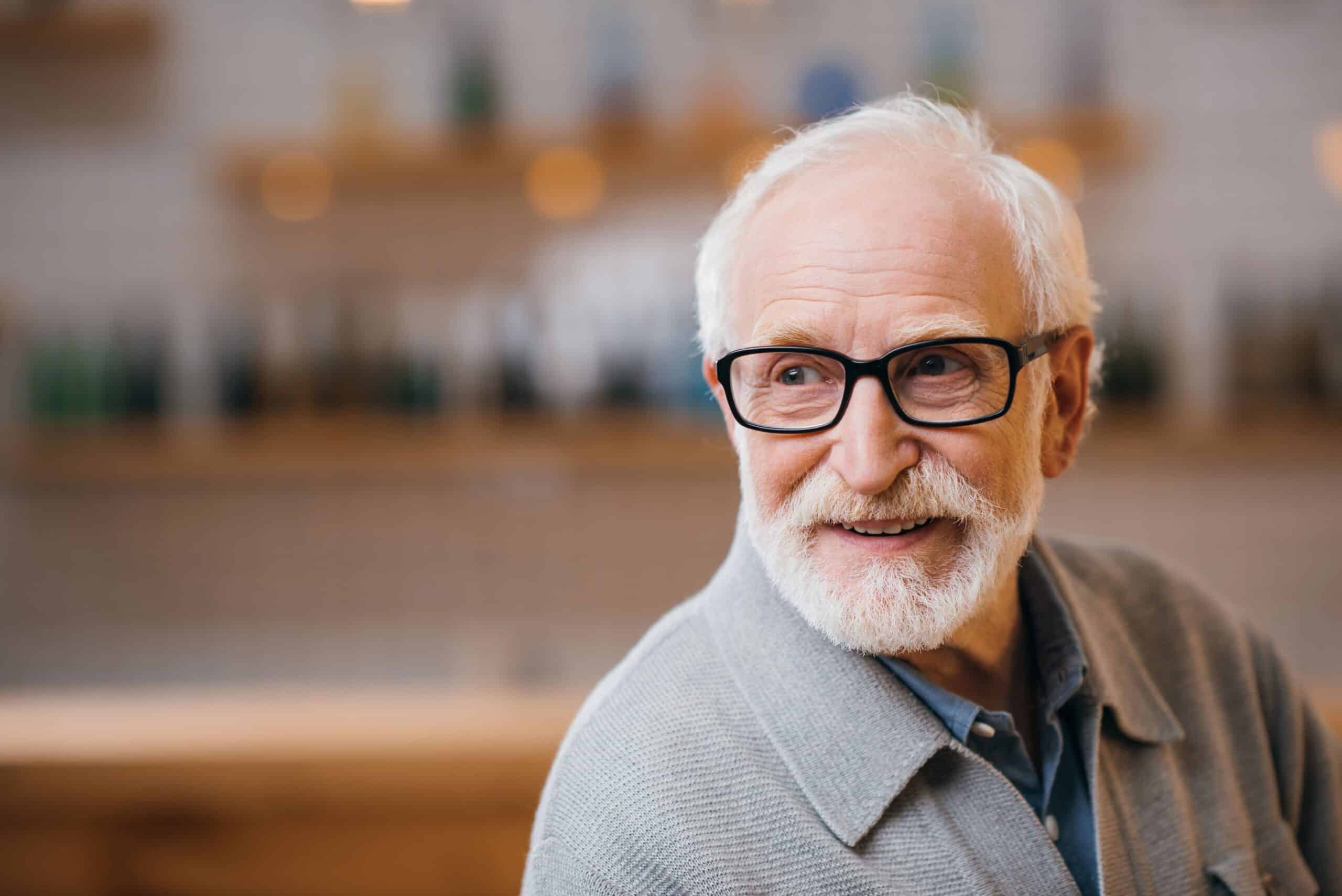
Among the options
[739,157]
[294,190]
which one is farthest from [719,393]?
[294,190]

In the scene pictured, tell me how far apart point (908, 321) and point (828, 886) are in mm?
429

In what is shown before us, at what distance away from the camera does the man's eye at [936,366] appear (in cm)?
91

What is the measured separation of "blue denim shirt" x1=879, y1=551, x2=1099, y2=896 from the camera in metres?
0.95

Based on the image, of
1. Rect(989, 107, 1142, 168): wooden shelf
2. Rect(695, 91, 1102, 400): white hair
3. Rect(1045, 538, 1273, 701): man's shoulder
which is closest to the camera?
Rect(695, 91, 1102, 400): white hair

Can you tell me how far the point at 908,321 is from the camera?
88cm

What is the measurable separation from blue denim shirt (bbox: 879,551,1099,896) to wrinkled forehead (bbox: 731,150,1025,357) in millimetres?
289

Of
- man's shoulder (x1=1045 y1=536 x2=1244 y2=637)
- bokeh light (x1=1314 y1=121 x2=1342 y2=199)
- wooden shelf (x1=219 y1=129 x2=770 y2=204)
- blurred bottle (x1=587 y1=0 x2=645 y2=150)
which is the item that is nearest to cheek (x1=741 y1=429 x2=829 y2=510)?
man's shoulder (x1=1045 y1=536 x2=1244 y2=637)

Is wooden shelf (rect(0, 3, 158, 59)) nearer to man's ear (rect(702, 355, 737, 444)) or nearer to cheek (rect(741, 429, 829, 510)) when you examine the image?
man's ear (rect(702, 355, 737, 444))

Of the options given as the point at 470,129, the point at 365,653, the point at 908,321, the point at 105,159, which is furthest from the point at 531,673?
the point at 908,321

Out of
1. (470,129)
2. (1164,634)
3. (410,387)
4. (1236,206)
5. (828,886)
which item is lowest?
(828,886)

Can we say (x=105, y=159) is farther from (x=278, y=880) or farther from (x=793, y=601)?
(x=793, y=601)

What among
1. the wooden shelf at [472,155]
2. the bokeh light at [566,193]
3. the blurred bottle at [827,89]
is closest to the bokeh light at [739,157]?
the wooden shelf at [472,155]

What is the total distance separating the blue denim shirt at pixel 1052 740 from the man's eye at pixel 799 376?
0.25 m

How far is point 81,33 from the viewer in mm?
2672
